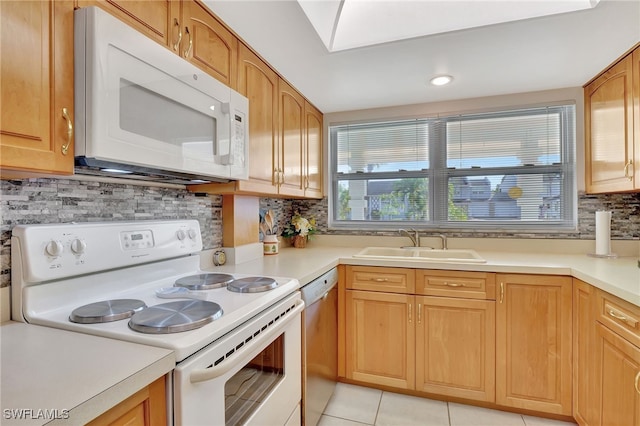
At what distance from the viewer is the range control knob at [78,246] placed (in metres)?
1.05

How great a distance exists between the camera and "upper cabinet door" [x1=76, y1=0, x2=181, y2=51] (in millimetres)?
980

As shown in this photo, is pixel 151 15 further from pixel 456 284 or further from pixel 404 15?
pixel 456 284

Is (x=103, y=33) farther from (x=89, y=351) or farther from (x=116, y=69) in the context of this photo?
(x=89, y=351)

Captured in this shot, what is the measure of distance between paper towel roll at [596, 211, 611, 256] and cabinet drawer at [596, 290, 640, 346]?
30.7 inches

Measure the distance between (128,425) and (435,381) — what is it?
1818 millimetres

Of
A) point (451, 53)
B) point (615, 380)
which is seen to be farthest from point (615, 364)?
point (451, 53)

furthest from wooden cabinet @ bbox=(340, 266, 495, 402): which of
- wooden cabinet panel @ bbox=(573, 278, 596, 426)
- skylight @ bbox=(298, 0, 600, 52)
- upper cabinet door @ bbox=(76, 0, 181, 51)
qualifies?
upper cabinet door @ bbox=(76, 0, 181, 51)

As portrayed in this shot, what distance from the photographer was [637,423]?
123cm

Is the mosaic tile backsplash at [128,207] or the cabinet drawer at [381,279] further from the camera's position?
the cabinet drawer at [381,279]

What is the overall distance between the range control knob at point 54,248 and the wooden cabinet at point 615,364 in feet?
6.89

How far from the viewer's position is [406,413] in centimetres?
187

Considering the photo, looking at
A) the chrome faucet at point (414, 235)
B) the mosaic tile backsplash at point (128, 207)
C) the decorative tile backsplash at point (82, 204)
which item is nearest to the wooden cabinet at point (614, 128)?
the mosaic tile backsplash at point (128, 207)

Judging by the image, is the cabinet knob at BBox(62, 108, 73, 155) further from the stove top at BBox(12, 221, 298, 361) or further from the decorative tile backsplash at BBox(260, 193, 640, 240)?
the decorative tile backsplash at BBox(260, 193, 640, 240)

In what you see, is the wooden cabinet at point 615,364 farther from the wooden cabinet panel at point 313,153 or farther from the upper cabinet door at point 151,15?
the upper cabinet door at point 151,15
